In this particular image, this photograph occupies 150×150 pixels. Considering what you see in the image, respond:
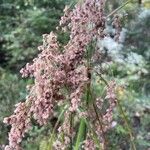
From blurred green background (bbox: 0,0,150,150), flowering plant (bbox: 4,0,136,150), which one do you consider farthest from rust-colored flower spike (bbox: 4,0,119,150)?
blurred green background (bbox: 0,0,150,150)

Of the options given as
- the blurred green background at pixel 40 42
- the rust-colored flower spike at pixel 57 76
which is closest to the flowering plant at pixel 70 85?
the rust-colored flower spike at pixel 57 76

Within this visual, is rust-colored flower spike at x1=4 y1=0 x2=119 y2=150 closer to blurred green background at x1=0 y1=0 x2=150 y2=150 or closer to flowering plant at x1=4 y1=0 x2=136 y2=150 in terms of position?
flowering plant at x1=4 y1=0 x2=136 y2=150

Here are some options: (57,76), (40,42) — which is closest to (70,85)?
(57,76)

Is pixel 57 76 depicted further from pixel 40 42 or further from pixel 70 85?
pixel 40 42

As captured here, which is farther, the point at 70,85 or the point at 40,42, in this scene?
the point at 40,42

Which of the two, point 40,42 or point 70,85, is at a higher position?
point 70,85

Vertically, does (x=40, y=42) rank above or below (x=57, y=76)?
below

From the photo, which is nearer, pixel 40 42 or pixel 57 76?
pixel 57 76

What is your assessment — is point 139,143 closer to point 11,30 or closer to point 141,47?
point 141,47
